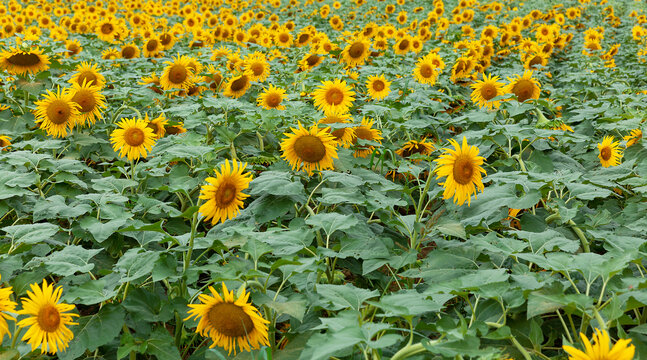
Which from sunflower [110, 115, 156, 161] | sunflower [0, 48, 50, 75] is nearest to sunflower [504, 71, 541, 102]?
sunflower [110, 115, 156, 161]

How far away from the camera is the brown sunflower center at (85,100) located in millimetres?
3682

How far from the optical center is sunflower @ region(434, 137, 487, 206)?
2.24 metres

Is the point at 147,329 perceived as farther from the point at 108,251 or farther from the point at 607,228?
the point at 607,228

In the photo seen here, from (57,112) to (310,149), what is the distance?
1.95 metres

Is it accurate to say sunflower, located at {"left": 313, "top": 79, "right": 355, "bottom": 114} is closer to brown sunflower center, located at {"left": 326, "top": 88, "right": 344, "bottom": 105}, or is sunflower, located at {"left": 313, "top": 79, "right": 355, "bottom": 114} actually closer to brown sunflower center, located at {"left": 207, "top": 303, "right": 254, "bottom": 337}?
brown sunflower center, located at {"left": 326, "top": 88, "right": 344, "bottom": 105}

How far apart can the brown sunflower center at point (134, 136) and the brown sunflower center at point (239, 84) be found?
1.36 metres

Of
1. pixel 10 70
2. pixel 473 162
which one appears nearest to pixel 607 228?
pixel 473 162

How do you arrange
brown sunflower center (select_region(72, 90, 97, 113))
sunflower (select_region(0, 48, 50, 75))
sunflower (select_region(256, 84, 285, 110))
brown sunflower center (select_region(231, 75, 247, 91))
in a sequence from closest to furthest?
1. brown sunflower center (select_region(72, 90, 97, 113))
2. sunflower (select_region(256, 84, 285, 110))
3. sunflower (select_region(0, 48, 50, 75))
4. brown sunflower center (select_region(231, 75, 247, 91))

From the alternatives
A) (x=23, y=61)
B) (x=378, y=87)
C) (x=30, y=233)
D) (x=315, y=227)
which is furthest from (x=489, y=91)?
(x=23, y=61)

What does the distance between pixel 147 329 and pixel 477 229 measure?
1513mm

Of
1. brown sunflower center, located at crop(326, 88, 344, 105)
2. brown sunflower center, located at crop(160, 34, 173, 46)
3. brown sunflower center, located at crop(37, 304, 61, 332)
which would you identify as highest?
brown sunflower center, located at crop(326, 88, 344, 105)

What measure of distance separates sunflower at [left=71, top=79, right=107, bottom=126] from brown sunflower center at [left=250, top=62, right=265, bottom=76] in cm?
159

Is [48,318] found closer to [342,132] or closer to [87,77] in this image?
[342,132]

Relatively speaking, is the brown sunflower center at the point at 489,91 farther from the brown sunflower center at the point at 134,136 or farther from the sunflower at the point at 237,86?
the brown sunflower center at the point at 134,136
